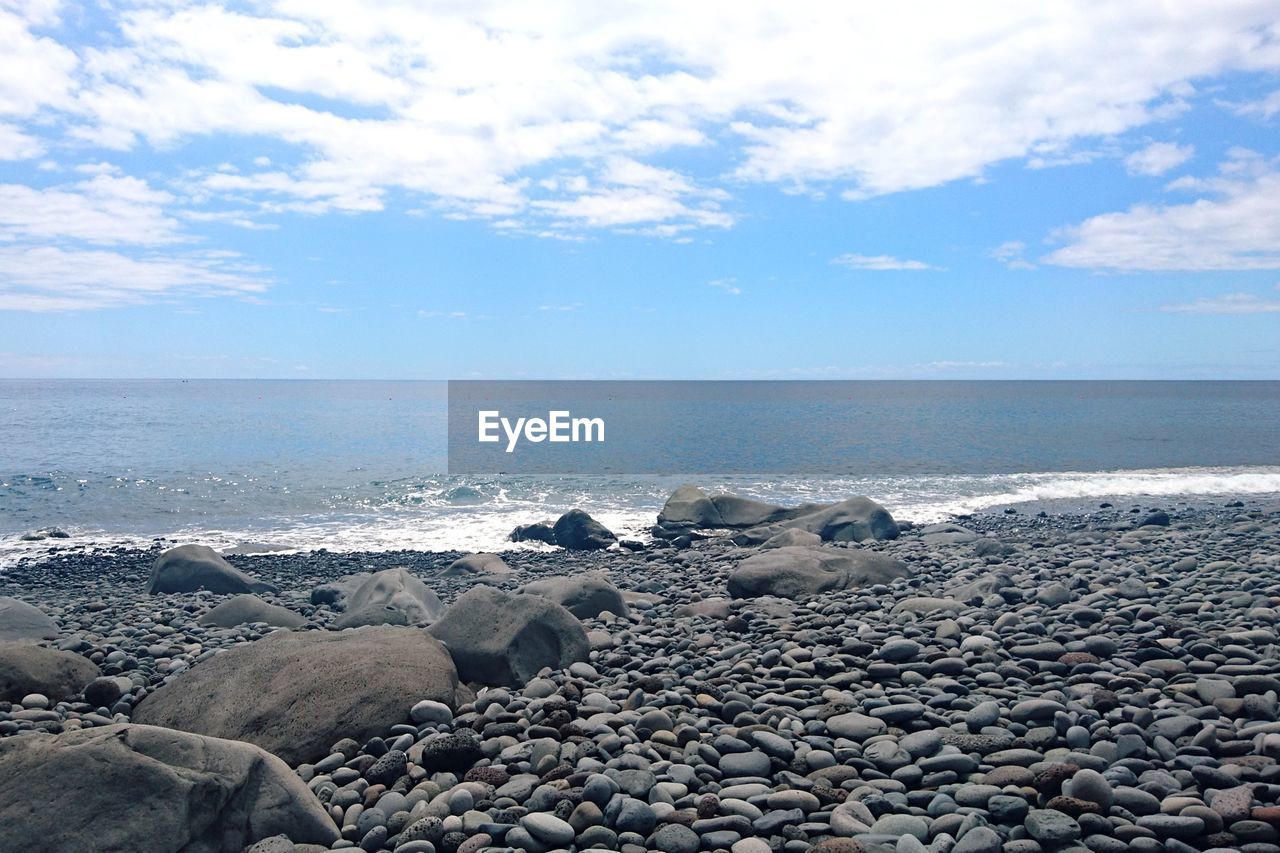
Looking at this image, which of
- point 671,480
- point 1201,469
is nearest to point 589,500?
point 671,480

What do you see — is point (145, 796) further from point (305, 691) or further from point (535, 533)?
point (535, 533)

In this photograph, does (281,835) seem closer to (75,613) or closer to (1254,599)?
(1254,599)

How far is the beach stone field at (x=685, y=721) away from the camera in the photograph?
14.3 feet

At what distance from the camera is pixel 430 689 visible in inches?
255

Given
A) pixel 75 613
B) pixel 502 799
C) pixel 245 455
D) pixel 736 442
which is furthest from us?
pixel 736 442

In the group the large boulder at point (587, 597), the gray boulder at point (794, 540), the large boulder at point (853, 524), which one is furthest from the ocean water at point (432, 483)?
the large boulder at point (587, 597)

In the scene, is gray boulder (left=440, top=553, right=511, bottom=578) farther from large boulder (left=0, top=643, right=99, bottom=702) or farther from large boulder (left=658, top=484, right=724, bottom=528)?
large boulder (left=0, top=643, right=99, bottom=702)

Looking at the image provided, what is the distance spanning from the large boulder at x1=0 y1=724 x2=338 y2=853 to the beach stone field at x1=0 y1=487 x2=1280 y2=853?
0.05 feet

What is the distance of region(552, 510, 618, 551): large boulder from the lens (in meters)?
21.0

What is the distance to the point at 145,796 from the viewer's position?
4.32 m

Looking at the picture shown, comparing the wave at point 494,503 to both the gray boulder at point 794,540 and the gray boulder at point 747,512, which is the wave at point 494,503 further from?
the gray boulder at point 794,540

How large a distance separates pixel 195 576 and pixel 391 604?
6.19m

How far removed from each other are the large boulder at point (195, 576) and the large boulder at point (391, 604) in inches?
171

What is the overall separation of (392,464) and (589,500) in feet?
54.0
